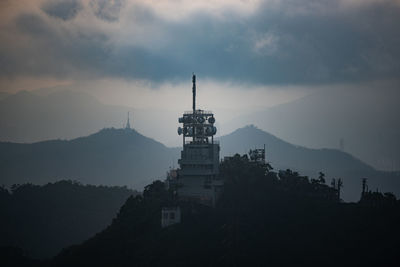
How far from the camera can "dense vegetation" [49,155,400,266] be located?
96.1 metres

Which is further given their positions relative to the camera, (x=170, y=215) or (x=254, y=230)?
(x=170, y=215)

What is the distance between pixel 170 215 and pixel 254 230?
14.1m

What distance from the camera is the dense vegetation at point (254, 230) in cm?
9612

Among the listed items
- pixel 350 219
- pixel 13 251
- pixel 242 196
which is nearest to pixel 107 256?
pixel 242 196

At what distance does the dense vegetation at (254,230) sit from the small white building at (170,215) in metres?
1.25

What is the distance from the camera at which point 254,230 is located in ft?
339

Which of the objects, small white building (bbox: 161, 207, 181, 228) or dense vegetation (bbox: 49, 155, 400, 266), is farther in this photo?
small white building (bbox: 161, 207, 181, 228)

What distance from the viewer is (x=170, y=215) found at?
10456 cm

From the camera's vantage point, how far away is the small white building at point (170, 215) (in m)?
104

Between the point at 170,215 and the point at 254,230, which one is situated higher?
the point at 170,215

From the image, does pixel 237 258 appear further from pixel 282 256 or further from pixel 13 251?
pixel 13 251

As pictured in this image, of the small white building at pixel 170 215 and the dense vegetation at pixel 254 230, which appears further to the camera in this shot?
→ the small white building at pixel 170 215

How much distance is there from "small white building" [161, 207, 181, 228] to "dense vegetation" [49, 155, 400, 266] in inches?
49.1

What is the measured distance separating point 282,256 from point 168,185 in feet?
99.9
